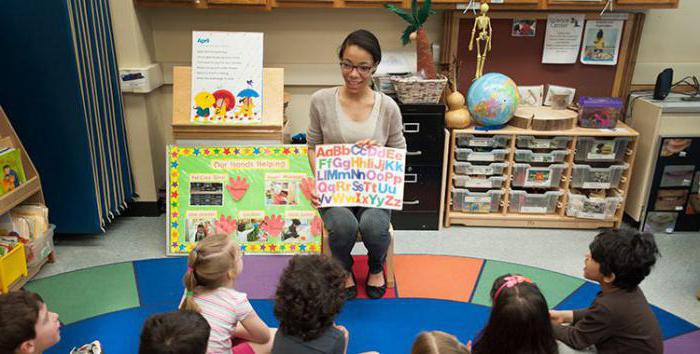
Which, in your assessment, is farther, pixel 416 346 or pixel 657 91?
pixel 657 91

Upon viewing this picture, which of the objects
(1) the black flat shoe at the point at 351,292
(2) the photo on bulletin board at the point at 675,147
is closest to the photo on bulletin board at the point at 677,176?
(2) the photo on bulletin board at the point at 675,147

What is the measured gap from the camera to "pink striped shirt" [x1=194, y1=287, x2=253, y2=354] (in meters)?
1.79

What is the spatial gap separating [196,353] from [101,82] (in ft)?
7.26

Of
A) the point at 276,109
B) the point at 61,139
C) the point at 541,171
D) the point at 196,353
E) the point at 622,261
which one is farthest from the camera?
the point at 541,171

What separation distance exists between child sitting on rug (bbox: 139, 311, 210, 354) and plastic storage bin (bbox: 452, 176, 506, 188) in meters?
2.30

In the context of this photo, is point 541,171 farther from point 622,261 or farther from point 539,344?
point 539,344

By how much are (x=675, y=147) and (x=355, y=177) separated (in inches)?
82.3

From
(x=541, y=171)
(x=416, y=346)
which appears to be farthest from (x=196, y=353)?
(x=541, y=171)

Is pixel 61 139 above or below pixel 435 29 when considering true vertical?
below

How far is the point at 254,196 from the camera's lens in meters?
3.13

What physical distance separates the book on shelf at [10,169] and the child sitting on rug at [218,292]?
141 cm

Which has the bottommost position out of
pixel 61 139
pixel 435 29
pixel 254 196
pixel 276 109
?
pixel 254 196

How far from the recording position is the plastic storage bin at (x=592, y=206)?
3367 millimetres

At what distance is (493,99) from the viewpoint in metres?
3.18
